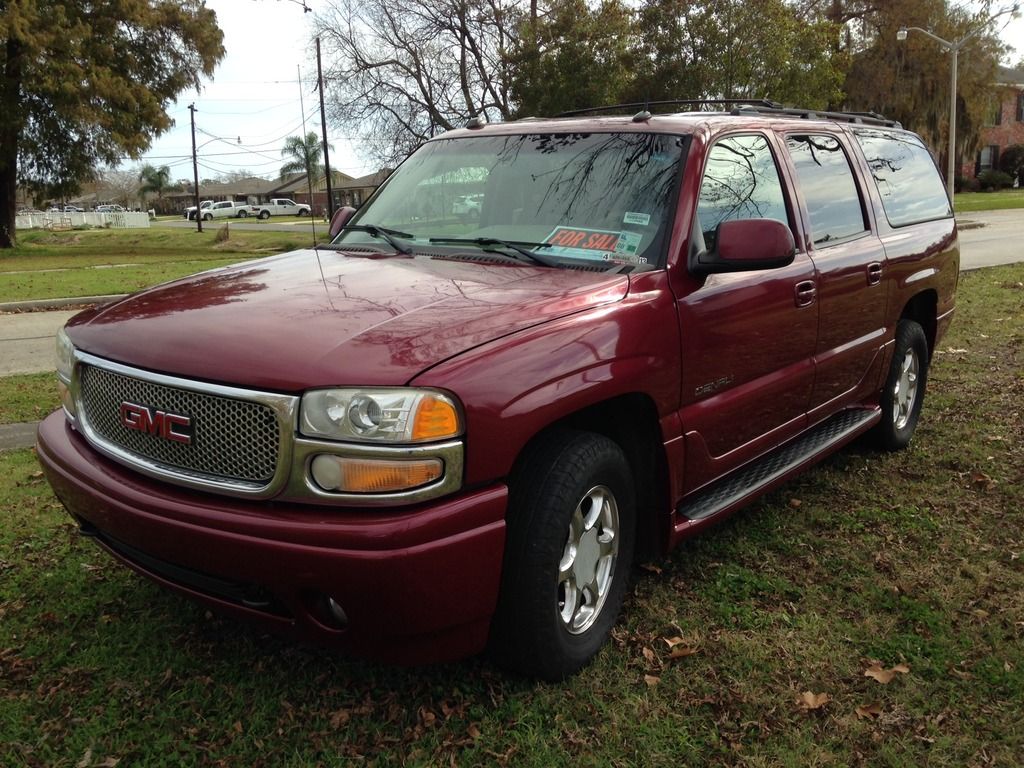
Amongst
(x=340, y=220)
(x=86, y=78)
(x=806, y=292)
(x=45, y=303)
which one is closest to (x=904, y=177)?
(x=806, y=292)

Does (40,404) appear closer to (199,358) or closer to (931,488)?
(199,358)

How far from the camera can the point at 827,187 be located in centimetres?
434

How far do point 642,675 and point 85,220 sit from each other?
7421 cm

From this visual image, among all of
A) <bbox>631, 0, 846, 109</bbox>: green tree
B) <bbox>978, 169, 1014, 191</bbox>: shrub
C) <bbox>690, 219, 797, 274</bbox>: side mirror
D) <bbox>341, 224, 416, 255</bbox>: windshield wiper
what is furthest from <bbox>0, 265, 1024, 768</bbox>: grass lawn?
<bbox>978, 169, 1014, 191</bbox>: shrub

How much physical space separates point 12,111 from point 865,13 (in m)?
35.0

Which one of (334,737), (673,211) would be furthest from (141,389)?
(673,211)

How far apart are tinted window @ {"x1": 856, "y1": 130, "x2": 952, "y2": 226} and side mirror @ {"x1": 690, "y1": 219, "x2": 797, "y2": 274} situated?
6.60 ft

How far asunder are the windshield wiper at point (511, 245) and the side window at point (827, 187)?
1.46m

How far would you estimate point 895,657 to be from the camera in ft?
10.2

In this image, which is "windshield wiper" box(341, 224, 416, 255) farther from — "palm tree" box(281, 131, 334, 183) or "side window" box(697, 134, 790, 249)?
"palm tree" box(281, 131, 334, 183)

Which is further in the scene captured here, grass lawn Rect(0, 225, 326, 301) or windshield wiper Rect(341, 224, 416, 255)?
grass lawn Rect(0, 225, 326, 301)

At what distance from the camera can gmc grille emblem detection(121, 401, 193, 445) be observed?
2.51 meters

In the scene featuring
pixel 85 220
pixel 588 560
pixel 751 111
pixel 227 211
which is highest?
pixel 227 211

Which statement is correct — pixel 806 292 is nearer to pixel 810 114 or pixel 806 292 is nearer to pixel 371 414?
pixel 810 114
